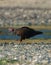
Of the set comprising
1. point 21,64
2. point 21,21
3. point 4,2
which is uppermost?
point 4,2

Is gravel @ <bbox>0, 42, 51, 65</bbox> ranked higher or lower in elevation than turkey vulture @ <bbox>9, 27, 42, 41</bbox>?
lower

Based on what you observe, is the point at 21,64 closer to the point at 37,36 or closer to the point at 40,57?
the point at 40,57

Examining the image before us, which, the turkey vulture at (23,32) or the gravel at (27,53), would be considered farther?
the turkey vulture at (23,32)

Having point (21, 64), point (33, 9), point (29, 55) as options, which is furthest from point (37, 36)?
point (33, 9)

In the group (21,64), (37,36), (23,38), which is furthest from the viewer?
(37,36)

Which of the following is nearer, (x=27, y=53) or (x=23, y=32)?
(x=27, y=53)

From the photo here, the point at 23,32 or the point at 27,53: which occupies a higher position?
the point at 23,32

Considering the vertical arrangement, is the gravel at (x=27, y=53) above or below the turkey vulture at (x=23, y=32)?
below

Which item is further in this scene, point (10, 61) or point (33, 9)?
point (33, 9)

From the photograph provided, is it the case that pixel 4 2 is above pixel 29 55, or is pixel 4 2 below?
above

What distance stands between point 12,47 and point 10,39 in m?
2.85

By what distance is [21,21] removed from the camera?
2970cm

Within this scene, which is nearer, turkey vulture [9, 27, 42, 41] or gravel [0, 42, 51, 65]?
gravel [0, 42, 51, 65]

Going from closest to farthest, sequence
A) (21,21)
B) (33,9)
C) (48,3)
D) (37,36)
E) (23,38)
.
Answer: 1. (23,38)
2. (37,36)
3. (21,21)
4. (33,9)
5. (48,3)
